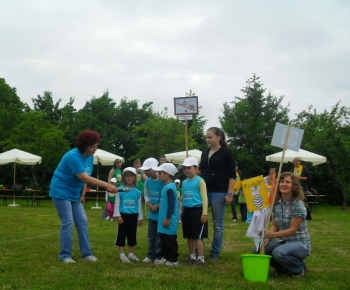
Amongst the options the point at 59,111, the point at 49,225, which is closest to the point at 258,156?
the point at 59,111

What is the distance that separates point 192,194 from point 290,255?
63.2 inches

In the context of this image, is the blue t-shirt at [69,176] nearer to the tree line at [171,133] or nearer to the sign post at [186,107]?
the sign post at [186,107]

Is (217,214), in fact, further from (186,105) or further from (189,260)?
(186,105)

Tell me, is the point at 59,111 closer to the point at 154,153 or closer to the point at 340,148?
the point at 154,153

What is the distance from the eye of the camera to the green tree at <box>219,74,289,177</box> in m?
31.1

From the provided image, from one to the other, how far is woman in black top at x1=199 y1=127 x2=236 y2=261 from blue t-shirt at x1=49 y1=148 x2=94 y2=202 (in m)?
1.72

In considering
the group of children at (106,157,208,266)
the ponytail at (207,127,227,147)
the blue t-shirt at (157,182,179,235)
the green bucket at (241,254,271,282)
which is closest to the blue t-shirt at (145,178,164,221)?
the group of children at (106,157,208,266)

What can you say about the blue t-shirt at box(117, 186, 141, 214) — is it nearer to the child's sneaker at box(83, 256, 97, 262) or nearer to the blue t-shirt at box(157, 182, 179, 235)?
the blue t-shirt at box(157, 182, 179, 235)

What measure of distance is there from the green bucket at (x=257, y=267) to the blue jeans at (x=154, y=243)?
1.64 meters

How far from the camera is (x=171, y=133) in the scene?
30.4m

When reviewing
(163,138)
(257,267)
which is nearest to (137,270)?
(257,267)

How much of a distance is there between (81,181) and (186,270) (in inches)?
73.9

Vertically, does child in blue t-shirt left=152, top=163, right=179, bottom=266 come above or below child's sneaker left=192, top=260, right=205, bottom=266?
above

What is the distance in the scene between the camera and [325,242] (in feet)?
32.2
